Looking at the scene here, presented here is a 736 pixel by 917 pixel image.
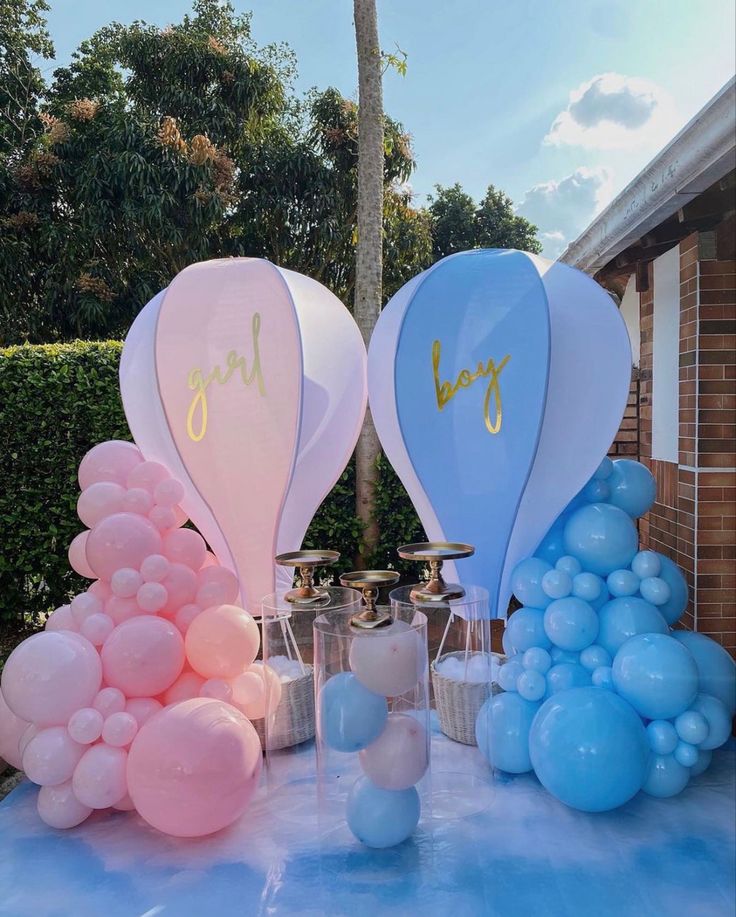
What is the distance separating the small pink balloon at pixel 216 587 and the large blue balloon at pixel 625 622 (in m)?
1.25

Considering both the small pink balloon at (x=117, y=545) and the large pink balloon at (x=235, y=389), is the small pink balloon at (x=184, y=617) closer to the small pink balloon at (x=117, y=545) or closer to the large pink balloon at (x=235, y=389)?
the small pink balloon at (x=117, y=545)

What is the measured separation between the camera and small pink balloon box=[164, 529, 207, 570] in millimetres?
2348

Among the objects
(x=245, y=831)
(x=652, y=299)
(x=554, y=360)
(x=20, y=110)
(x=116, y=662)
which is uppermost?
(x=20, y=110)

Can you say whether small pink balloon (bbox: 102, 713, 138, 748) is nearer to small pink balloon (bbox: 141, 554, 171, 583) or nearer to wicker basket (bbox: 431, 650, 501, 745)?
small pink balloon (bbox: 141, 554, 171, 583)

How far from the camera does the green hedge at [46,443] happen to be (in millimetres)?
4293

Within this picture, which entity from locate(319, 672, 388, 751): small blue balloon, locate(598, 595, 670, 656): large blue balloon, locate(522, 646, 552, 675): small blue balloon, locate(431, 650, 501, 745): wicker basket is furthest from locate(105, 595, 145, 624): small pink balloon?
locate(598, 595, 670, 656): large blue balloon

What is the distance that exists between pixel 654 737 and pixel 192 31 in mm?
12025

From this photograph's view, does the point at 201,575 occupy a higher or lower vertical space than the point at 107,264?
lower

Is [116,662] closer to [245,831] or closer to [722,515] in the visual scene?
[245,831]

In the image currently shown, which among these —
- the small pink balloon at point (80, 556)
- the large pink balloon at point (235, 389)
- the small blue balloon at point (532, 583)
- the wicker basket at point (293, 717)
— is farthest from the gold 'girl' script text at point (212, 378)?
the small blue balloon at point (532, 583)

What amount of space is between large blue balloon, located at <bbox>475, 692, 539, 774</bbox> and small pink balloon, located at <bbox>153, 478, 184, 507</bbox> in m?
1.28

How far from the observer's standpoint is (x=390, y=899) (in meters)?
1.68

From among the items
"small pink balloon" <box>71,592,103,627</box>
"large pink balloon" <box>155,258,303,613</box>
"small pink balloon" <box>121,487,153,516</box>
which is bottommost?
"small pink balloon" <box>71,592,103,627</box>

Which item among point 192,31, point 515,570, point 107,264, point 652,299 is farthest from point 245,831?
point 192,31
